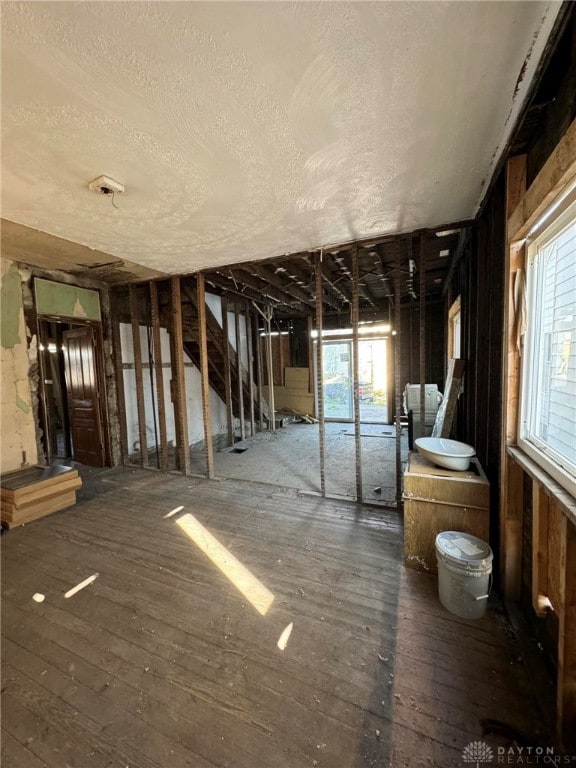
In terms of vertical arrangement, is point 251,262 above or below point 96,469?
above

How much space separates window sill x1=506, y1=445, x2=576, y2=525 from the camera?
3.45ft

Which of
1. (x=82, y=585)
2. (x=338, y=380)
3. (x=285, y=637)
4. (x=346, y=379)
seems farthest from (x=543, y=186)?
(x=338, y=380)

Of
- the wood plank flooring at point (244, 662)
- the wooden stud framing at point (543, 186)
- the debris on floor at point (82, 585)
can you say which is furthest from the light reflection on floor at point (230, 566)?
the wooden stud framing at point (543, 186)

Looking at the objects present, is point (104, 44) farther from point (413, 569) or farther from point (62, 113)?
point (413, 569)

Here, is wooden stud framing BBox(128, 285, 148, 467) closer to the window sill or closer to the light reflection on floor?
the light reflection on floor

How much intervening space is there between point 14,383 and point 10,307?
2.77ft

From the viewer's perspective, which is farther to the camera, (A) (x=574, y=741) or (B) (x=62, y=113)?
(B) (x=62, y=113)

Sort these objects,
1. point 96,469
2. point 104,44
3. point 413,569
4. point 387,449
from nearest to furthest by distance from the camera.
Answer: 1. point 104,44
2. point 413,569
3. point 96,469
4. point 387,449

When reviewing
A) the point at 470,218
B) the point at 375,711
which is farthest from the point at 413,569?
the point at 470,218

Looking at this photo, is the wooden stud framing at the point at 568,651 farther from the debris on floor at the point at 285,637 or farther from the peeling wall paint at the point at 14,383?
the peeling wall paint at the point at 14,383

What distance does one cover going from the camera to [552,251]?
145 centimetres

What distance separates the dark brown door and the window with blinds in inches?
194

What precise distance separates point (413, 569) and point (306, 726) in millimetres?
1206

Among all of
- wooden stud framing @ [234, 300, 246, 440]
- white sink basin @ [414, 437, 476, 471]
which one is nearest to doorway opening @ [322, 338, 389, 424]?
wooden stud framing @ [234, 300, 246, 440]
